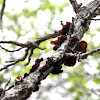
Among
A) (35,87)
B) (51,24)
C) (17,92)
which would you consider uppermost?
(51,24)

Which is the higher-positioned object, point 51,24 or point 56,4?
point 56,4

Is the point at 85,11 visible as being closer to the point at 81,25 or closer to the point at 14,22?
the point at 81,25

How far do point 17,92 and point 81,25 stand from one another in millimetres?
1429

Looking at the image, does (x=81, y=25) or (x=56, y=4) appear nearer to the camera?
(x=81, y=25)

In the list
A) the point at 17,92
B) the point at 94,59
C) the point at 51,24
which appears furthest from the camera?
the point at 94,59

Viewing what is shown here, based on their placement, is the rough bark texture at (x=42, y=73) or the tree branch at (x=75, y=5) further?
the tree branch at (x=75, y=5)

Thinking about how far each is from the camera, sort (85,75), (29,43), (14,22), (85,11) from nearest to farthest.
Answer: (29,43) < (85,11) < (85,75) < (14,22)

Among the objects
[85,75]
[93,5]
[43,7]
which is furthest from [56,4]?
[93,5]

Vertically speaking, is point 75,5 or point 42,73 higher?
point 75,5

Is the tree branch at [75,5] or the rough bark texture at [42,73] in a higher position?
the tree branch at [75,5]

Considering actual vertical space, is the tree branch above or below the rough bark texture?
above

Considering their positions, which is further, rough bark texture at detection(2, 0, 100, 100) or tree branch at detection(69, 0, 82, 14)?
tree branch at detection(69, 0, 82, 14)

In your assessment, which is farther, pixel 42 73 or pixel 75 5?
pixel 75 5

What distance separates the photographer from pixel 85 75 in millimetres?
9227
